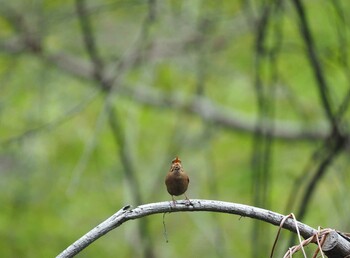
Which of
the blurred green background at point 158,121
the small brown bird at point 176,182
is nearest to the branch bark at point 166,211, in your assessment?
the small brown bird at point 176,182

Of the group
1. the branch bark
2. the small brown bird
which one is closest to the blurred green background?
the small brown bird

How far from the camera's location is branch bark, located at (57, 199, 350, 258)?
2.78m

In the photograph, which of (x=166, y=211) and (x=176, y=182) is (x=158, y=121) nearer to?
(x=176, y=182)

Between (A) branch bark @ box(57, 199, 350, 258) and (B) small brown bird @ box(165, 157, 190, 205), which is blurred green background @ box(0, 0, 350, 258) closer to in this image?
(B) small brown bird @ box(165, 157, 190, 205)

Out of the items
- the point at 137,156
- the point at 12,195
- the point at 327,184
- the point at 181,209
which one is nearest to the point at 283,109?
the point at 327,184

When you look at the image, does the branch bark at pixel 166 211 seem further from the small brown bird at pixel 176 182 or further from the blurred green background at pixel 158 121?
the blurred green background at pixel 158 121

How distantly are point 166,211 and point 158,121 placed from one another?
6604 millimetres

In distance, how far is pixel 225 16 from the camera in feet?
25.4

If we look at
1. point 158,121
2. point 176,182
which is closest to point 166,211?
point 176,182

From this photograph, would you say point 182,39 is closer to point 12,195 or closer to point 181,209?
point 12,195

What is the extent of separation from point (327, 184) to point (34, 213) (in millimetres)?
2943

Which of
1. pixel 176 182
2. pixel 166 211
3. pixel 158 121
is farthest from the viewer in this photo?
pixel 158 121

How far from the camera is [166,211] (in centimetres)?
287

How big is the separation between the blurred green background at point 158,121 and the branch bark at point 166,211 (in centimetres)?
392
